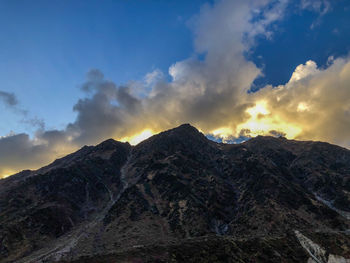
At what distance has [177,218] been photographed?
129m

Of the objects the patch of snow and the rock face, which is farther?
the patch of snow

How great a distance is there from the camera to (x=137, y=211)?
456 ft

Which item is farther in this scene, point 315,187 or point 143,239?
Result: point 315,187

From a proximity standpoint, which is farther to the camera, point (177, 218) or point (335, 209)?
point (335, 209)

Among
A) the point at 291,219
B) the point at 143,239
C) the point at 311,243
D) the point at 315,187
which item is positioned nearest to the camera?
the point at 311,243

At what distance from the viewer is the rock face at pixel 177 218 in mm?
66312

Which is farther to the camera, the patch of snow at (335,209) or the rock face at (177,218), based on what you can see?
the patch of snow at (335,209)

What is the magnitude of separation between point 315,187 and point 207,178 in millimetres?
86145

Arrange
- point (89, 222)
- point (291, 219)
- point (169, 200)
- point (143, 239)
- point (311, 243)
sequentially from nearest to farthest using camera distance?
point (311, 243) → point (143, 239) → point (291, 219) → point (89, 222) → point (169, 200)

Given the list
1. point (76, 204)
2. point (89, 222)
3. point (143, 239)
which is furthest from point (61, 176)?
point (143, 239)

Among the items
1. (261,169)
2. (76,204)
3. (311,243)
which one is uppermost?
(261,169)

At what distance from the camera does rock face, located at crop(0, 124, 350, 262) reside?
66.3 m

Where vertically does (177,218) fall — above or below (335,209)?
above

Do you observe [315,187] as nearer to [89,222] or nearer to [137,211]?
[137,211]
